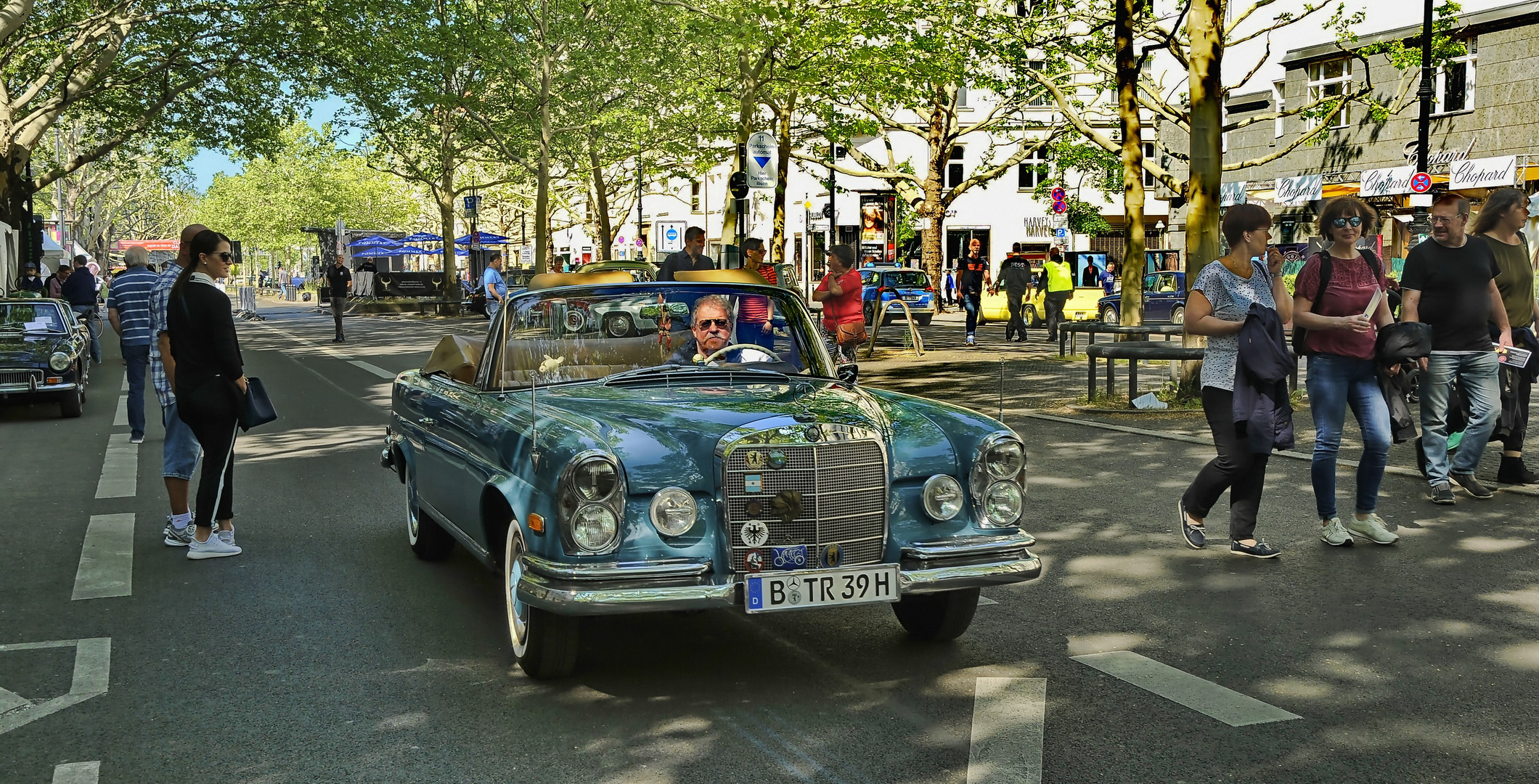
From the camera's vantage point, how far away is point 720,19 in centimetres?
2547

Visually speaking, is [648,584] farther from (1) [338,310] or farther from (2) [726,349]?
(1) [338,310]

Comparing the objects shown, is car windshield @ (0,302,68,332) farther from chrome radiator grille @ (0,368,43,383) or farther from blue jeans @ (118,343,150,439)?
blue jeans @ (118,343,150,439)

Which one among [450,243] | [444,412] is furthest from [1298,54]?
[444,412]

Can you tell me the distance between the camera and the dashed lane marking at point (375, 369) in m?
19.5

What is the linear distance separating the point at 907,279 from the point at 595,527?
29557 millimetres

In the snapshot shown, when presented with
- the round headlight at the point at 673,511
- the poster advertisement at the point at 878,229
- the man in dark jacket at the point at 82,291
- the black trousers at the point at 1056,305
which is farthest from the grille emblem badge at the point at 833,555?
the poster advertisement at the point at 878,229

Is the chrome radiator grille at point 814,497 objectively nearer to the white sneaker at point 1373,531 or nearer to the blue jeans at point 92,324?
the white sneaker at point 1373,531

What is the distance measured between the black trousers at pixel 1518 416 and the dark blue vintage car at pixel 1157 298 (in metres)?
19.9

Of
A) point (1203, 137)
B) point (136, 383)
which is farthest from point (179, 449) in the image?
point (1203, 137)

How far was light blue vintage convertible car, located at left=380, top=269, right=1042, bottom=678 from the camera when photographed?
15.1ft

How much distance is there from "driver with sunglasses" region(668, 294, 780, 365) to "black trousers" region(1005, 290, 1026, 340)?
19.5m

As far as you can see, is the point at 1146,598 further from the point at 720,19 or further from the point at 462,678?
the point at 720,19

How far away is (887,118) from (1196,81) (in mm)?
22879

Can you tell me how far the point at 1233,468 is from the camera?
6980 mm
